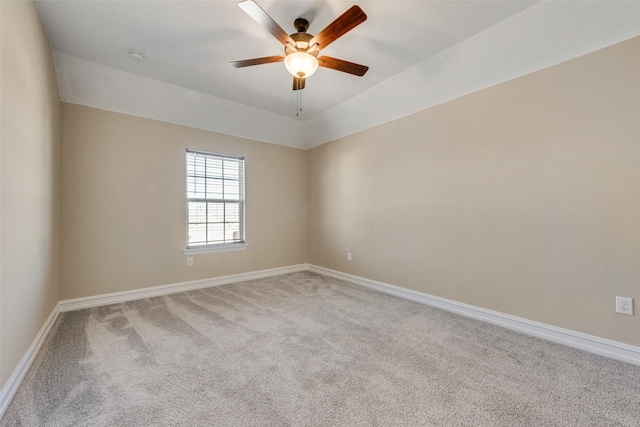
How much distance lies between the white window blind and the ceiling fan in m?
2.05

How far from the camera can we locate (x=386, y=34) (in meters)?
2.30

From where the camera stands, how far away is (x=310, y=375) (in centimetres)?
174

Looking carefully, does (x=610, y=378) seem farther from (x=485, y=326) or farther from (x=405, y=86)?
(x=405, y=86)

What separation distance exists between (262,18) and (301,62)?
40 cm

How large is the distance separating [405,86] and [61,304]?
4573 mm

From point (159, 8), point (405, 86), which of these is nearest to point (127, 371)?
point (159, 8)

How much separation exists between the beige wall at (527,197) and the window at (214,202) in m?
2.19

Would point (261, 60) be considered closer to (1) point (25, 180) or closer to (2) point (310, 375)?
(1) point (25, 180)

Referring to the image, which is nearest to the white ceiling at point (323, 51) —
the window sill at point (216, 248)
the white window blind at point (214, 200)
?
the white window blind at point (214, 200)

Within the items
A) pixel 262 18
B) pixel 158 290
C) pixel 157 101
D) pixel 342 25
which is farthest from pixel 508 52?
pixel 158 290

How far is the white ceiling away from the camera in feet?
6.52

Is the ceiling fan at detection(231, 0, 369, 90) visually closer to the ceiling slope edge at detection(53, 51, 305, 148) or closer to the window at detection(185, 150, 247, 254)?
the ceiling slope edge at detection(53, 51, 305, 148)

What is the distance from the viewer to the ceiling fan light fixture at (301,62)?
6.54 ft

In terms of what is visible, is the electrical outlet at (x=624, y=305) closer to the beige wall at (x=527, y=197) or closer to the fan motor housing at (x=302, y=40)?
the beige wall at (x=527, y=197)
